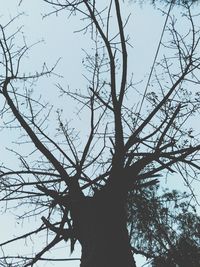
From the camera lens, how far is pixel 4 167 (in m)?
4.45

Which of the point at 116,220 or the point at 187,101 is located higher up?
the point at 187,101

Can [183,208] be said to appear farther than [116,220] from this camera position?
Yes

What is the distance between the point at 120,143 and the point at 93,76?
1.87 m

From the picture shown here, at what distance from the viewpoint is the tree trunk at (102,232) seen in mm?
2820

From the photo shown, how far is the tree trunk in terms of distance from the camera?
2.82 meters

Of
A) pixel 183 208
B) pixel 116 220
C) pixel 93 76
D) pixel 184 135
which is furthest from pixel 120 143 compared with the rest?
pixel 183 208

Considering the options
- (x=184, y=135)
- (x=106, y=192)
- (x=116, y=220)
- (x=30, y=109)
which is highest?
(x=30, y=109)

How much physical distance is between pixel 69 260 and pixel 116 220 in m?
0.92

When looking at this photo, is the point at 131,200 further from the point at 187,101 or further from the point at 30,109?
the point at 30,109

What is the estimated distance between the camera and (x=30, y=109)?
511 centimetres

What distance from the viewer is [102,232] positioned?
301cm

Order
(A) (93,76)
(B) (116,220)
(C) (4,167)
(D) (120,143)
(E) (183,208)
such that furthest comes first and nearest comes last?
1. (E) (183,208)
2. (A) (93,76)
3. (C) (4,167)
4. (D) (120,143)
5. (B) (116,220)

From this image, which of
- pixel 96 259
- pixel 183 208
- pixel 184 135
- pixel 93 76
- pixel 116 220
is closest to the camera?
pixel 96 259

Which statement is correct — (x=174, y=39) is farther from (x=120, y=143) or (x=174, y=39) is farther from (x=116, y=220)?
(x=116, y=220)
